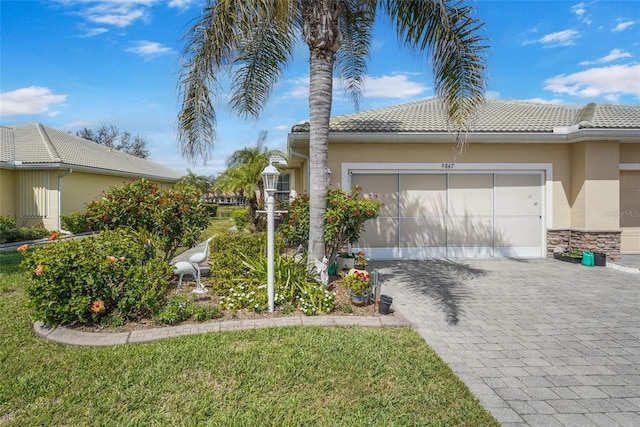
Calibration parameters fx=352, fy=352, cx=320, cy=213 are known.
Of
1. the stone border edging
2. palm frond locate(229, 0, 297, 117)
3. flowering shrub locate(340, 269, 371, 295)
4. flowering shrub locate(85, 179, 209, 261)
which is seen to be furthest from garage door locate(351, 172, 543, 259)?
the stone border edging

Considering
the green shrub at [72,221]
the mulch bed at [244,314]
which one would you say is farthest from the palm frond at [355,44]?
the green shrub at [72,221]

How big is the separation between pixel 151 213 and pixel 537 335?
7048mm

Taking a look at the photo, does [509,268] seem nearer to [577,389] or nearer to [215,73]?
[577,389]

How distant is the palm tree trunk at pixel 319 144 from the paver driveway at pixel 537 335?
195cm

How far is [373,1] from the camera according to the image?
7.63 meters

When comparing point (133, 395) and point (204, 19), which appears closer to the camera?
point (133, 395)

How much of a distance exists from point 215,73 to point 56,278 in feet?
14.6

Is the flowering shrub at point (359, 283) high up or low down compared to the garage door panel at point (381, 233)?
down

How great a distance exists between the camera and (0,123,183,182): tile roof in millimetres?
17359

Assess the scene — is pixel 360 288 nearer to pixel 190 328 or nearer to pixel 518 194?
pixel 190 328

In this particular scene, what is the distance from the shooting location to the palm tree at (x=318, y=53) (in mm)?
6516

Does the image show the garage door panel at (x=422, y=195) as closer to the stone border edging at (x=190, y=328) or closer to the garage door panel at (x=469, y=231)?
the garage door panel at (x=469, y=231)

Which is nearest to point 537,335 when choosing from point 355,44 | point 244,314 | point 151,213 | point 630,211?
point 244,314

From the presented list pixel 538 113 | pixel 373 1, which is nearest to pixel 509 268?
pixel 538 113
